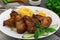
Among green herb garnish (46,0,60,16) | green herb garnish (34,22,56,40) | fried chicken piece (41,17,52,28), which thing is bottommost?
green herb garnish (34,22,56,40)

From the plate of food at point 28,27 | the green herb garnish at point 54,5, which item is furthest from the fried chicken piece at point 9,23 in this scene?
the green herb garnish at point 54,5

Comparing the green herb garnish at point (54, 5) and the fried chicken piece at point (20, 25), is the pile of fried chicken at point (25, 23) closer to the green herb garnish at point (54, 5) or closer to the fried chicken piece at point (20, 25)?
the fried chicken piece at point (20, 25)

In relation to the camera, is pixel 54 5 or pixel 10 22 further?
pixel 54 5

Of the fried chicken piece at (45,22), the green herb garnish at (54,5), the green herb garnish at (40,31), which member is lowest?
the green herb garnish at (40,31)

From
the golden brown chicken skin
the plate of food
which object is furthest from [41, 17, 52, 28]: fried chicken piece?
the golden brown chicken skin

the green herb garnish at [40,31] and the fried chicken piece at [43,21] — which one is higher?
the fried chicken piece at [43,21]

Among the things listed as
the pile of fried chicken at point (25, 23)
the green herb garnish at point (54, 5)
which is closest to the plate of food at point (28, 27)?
the pile of fried chicken at point (25, 23)

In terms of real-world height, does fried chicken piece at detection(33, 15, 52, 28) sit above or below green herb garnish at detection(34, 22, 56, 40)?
above

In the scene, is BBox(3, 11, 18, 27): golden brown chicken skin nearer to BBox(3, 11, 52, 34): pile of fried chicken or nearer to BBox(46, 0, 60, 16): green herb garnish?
BBox(3, 11, 52, 34): pile of fried chicken

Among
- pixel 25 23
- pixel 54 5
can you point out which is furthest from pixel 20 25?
pixel 54 5

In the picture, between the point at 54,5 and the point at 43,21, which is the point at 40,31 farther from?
the point at 54,5

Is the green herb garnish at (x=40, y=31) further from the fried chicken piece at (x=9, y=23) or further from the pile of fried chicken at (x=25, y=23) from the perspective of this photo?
the fried chicken piece at (x=9, y=23)

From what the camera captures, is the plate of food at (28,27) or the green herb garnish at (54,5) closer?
the plate of food at (28,27)
